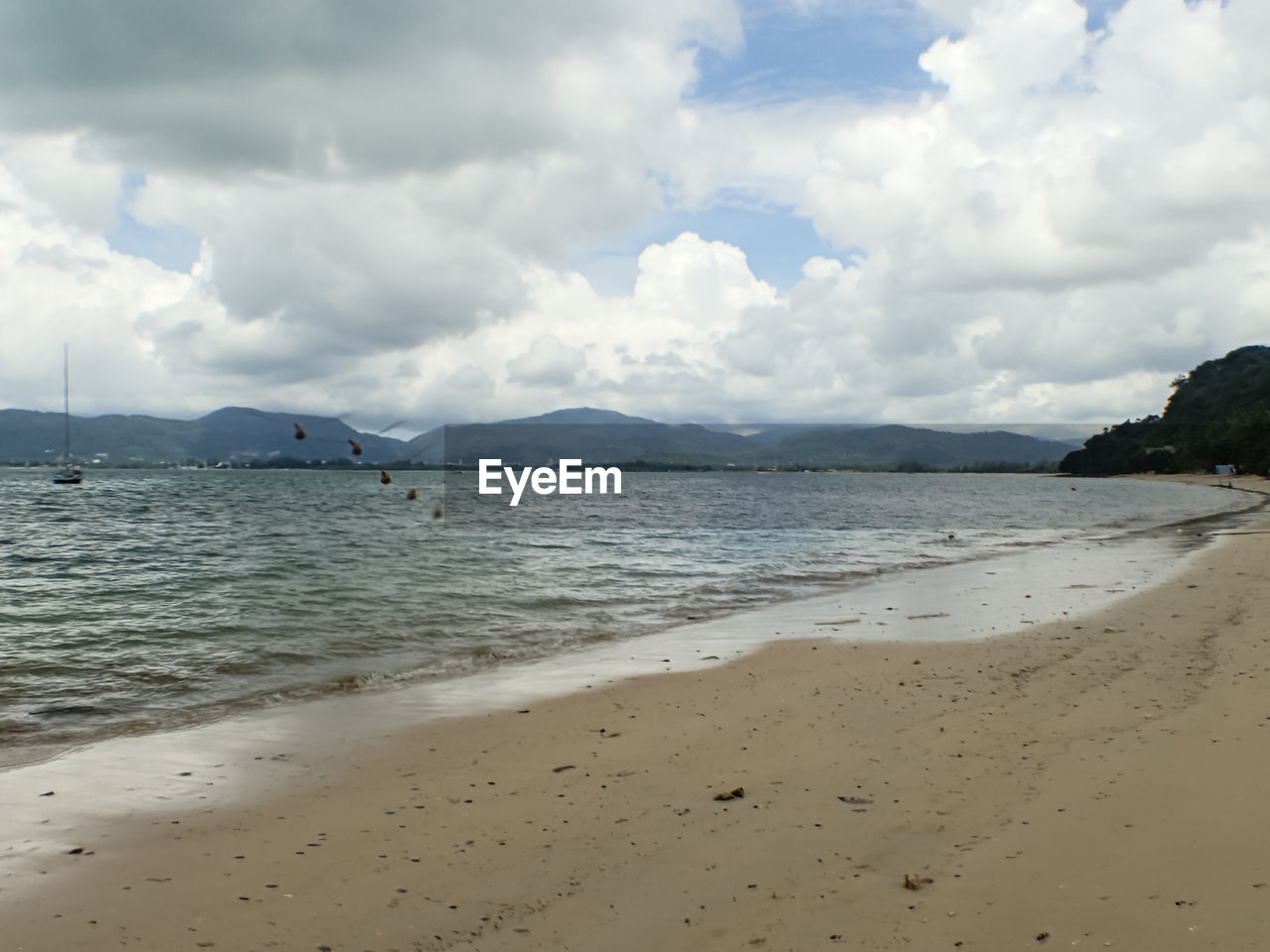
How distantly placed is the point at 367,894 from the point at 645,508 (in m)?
63.0

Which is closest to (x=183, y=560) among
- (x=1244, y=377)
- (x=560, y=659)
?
(x=560, y=659)

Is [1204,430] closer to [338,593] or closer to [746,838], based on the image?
[338,593]

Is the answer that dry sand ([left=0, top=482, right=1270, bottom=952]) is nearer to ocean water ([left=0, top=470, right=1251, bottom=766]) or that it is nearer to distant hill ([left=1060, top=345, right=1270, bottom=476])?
ocean water ([left=0, top=470, right=1251, bottom=766])

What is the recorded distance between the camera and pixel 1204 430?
435 ft

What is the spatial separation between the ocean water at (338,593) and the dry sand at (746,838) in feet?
14.7

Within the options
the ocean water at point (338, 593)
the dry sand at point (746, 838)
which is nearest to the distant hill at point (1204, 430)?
the ocean water at point (338, 593)

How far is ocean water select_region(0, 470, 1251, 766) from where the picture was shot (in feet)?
39.7

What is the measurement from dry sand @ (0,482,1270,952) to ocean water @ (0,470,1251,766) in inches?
177

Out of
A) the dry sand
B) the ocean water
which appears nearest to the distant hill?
the ocean water

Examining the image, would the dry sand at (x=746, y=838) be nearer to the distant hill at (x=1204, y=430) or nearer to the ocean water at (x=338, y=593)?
the ocean water at (x=338, y=593)

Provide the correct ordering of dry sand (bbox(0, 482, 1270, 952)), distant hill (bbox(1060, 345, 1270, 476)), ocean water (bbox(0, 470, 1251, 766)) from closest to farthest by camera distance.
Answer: dry sand (bbox(0, 482, 1270, 952)) → ocean water (bbox(0, 470, 1251, 766)) → distant hill (bbox(1060, 345, 1270, 476))

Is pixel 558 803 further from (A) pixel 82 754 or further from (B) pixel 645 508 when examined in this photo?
(B) pixel 645 508

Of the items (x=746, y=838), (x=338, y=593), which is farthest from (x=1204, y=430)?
(x=746, y=838)

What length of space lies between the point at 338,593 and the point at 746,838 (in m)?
17.7
